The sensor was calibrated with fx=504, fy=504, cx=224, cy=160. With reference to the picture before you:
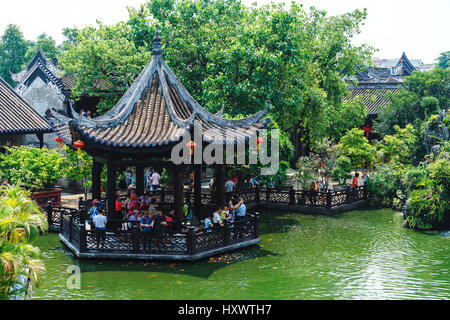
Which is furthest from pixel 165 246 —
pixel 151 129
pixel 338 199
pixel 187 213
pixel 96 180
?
pixel 338 199

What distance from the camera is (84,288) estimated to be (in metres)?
12.7

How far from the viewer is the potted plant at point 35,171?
20969 mm

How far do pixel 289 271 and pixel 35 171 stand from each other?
12.5 meters

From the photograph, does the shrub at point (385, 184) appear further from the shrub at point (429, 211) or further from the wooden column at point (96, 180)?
the wooden column at point (96, 180)

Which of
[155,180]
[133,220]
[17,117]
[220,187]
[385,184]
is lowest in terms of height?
[133,220]

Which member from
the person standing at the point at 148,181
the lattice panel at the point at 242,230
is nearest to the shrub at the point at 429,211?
the lattice panel at the point at 242,230

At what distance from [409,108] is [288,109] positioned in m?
13.7

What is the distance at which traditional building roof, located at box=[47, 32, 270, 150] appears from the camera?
15.2m

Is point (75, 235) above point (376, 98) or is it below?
below

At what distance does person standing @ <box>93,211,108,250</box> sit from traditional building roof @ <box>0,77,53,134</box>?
472 inches

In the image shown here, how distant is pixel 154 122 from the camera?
53.3ft

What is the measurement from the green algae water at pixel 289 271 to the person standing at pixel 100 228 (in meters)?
0.68

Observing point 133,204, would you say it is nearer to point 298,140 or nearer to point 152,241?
point 152,241
